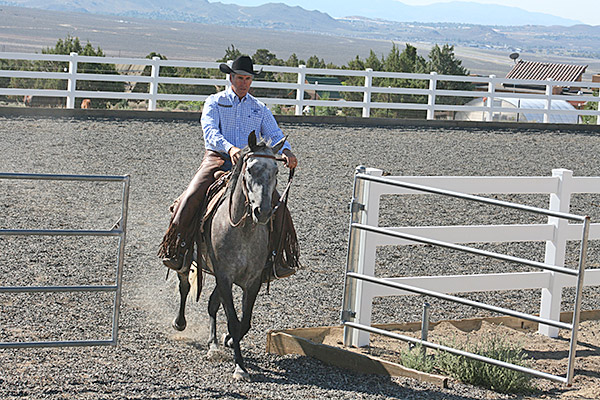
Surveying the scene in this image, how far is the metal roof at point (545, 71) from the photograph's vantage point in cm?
5451

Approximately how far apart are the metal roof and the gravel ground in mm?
38353

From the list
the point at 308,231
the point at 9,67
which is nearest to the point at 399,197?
the point at 308,231

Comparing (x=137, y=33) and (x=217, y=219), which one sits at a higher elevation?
(x=137, y=33)

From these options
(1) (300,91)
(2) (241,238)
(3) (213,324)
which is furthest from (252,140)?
(1) (300,91)

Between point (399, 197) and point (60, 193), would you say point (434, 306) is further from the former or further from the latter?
point (60, 193)

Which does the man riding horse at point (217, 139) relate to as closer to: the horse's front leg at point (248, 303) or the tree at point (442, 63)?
the horse's front leg at point (248, 303)

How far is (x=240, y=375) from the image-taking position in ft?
17.1

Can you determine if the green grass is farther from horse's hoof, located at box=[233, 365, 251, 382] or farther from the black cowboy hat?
the black cowboy hat

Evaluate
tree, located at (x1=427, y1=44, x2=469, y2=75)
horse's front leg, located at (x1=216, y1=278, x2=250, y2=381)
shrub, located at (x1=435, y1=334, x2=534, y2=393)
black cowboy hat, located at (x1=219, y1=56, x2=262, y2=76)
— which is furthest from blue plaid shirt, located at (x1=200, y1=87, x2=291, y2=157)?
tree, located at (x1=427, y1=44, x2=469, y2=75)

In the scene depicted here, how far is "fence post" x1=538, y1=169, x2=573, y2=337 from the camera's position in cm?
675

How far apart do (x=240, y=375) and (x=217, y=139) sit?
1.66 m

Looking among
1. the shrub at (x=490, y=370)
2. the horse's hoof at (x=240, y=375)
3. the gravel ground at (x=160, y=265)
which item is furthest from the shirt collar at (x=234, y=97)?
the shrub at (x=490, y=370)

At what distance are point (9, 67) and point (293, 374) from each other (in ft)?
83.1

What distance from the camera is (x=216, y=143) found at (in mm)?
5824
